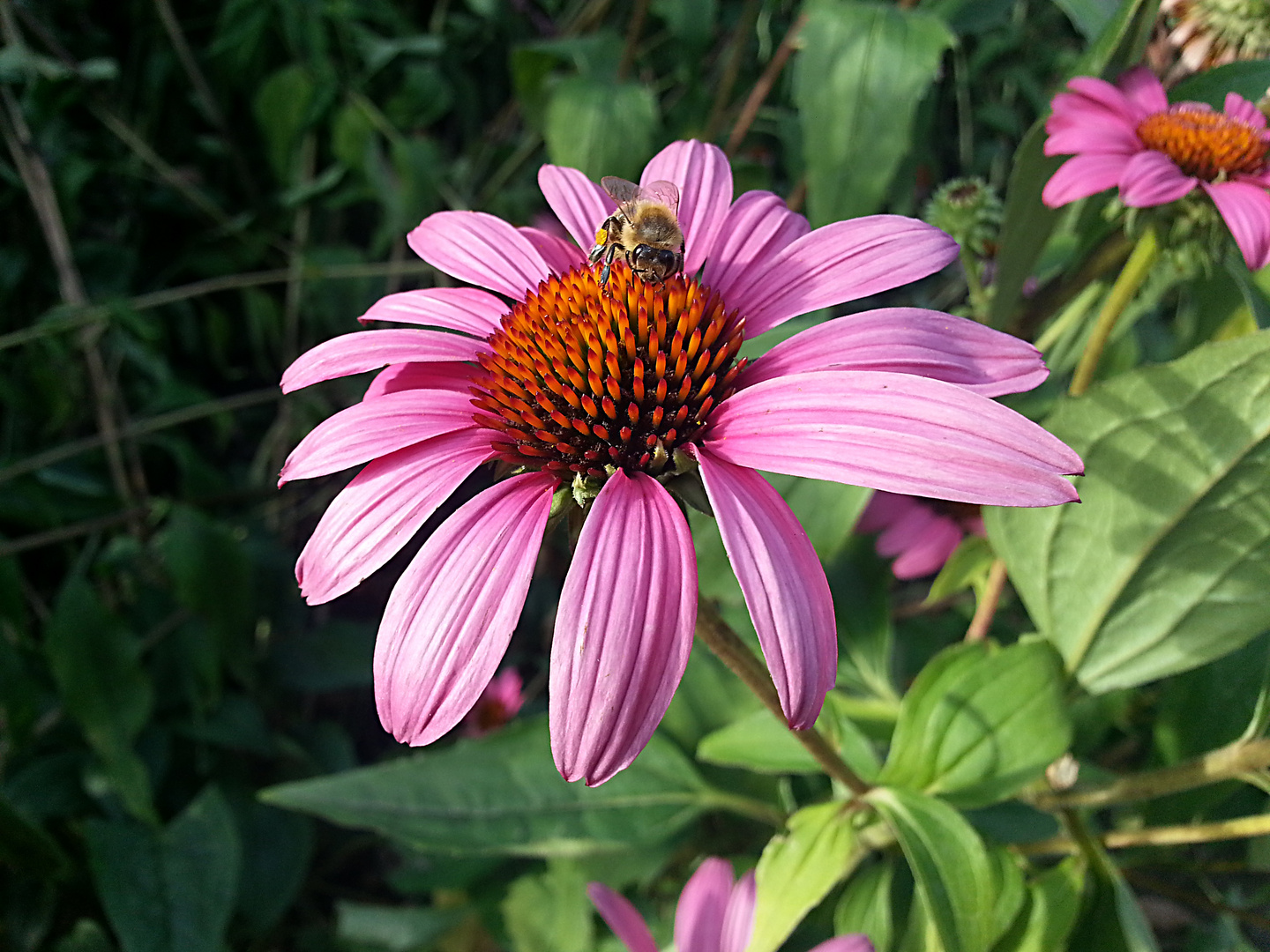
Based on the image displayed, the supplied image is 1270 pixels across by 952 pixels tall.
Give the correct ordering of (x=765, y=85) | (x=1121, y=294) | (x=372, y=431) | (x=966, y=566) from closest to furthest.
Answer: (x=372, y=431) → (x=1121, y=294) → (x=966, y=566) → (x=765, y=85)

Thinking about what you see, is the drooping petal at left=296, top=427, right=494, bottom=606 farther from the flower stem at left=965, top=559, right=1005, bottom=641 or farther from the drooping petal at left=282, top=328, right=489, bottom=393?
→ the flower stem at left=965, top=559, right=1005, bottom=641

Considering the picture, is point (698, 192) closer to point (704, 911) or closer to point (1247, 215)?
point (1247, 215)

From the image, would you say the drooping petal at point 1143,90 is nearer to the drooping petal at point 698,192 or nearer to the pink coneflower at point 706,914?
the drooping petal at point 698,192

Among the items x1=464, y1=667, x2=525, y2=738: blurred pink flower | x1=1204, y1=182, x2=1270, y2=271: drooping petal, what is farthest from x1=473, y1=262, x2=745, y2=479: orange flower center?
x1=464, y1=667, x2=525, y2=738: blurred pink flower

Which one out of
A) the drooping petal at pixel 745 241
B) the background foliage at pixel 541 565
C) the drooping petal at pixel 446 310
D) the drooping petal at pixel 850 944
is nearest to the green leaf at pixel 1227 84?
the background foliage at pixel 541 565

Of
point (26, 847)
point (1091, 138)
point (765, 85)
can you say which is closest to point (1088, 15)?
point (1091, 138)

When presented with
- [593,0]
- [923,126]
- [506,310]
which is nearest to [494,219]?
[506,310]

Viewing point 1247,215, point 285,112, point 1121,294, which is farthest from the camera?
point 285,112
